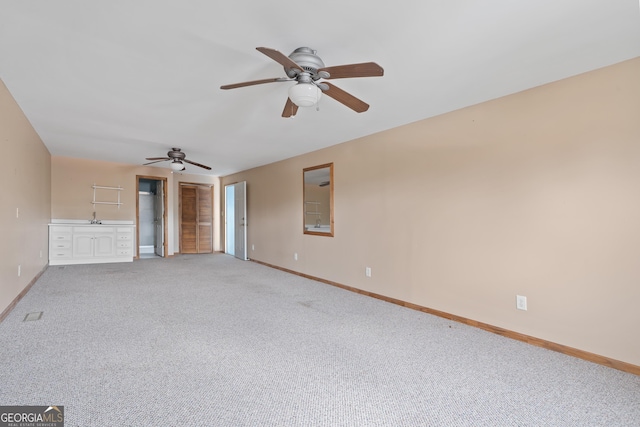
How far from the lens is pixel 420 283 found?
3781 mm

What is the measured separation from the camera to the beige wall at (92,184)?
268 inches

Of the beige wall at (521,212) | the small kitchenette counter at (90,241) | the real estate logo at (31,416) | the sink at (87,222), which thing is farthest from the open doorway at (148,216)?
the real estate logo at (31,416)

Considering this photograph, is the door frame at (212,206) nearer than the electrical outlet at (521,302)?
No

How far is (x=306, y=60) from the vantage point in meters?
2.21

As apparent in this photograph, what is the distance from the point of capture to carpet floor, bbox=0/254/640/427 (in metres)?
1.75

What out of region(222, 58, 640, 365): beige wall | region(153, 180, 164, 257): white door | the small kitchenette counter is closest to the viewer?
region(222, 58, 640, 365): beige wall

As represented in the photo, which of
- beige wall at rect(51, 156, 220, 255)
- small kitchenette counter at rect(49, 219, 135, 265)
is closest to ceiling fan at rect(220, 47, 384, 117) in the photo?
small kitchenette counter at rect(49, 219, 135, 265)

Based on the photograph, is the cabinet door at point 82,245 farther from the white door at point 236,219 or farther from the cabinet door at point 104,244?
the white door at point 236,219

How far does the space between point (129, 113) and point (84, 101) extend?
44 centimetres

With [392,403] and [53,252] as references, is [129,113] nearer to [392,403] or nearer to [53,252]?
[392,403]

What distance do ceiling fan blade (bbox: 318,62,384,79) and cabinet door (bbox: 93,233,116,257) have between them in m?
6.92

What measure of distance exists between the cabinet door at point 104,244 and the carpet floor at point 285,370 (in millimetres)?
3372

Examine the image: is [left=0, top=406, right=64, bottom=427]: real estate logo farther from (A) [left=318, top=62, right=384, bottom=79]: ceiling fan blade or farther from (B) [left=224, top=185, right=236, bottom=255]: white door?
(B) [left=224, top=185, right=236, bottom=255]: white door

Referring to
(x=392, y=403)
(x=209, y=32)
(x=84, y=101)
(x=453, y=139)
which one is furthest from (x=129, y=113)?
(x=392, y=403)
